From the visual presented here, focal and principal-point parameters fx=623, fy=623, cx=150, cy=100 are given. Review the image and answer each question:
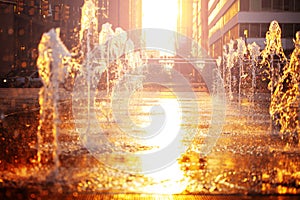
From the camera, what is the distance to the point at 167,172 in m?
9.38

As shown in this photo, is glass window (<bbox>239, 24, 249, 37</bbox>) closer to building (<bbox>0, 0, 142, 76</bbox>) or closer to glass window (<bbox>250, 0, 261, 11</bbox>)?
glass window (<bbox>250, 0, 261, 11</bbox>)

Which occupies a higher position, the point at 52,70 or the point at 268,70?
the point at 268,70

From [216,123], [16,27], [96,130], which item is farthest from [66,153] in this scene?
[16,27]

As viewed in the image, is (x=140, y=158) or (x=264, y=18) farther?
(x=264, y=18)

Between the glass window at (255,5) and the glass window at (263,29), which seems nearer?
the glass window at (255,5)

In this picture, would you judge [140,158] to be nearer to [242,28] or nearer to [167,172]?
[167,172]

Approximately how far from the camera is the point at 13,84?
2039 inches

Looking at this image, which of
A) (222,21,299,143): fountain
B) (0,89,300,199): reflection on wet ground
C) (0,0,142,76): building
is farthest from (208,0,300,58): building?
(0,89,300,199): reflection on wet ground

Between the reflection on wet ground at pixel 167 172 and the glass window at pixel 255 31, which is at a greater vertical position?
the glass window at pixel 255 31

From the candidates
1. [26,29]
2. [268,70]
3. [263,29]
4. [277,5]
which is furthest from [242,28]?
[26,29]

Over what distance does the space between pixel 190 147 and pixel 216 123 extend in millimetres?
5985

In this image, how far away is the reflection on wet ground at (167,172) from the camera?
7.84 metres

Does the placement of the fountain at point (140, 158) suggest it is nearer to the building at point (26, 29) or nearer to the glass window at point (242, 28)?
the building at point (26, 29)

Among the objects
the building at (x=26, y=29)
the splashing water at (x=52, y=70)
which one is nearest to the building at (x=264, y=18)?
the building at (x=26, y=29)
